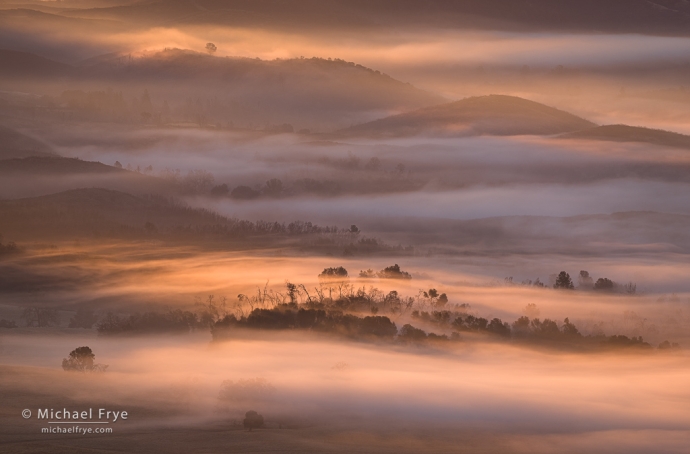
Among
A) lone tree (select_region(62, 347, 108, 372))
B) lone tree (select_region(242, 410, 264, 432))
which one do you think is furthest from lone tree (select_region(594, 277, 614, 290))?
lone tree (select_region(242, 410, 264, 432))

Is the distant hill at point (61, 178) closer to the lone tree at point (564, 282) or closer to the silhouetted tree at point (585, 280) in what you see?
the lone tree at point (564, 282)

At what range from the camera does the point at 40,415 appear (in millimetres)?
47344

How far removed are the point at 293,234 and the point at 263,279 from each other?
5220 cm

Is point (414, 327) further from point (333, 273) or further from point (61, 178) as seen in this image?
point (61, 178)

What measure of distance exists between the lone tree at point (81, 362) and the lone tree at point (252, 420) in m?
11.7

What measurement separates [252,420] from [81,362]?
13370 mm

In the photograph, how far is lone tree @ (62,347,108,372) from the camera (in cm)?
5762

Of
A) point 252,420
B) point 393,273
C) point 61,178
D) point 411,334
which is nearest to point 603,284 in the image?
point 393,273

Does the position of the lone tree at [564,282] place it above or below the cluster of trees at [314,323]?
above

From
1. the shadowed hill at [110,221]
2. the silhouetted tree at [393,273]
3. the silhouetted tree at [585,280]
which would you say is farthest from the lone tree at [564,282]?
the shadowed hill at [110,221]

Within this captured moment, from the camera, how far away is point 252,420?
1946 inches

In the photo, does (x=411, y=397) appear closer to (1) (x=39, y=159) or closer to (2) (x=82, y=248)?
(2) (x=82, y=248)

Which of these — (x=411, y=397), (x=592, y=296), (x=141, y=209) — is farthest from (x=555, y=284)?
(x=411, y=397)

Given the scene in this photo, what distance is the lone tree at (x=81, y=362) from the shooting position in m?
57.6
